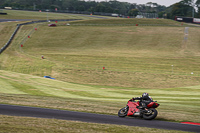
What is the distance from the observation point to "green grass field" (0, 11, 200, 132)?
23641 millimetres

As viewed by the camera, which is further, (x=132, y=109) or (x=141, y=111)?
(x=132, y=109)

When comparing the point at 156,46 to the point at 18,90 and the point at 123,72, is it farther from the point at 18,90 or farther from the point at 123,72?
the point at 18,90

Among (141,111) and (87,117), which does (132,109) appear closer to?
(141,111)

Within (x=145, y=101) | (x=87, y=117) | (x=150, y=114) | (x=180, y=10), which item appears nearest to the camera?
(x=150, y=114)

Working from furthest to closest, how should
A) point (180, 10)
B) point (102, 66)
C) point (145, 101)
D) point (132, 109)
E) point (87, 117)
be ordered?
point (180, 10)
point (102, 66)
point (87, 117)
point (132, 109)
point (145, 101)

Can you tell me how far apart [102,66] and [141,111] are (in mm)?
39408

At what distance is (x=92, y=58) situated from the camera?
63844 millimetres

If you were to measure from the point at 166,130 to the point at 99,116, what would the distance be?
4.99m

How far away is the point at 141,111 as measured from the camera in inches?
655

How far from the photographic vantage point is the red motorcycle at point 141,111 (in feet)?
53.1

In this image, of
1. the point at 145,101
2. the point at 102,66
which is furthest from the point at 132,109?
the point at 102,66

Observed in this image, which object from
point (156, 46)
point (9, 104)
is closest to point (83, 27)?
point (156, 46)

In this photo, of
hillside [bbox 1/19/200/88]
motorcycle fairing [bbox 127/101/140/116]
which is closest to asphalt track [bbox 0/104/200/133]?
motorcycle fairing [bbox 127/101/140/116]

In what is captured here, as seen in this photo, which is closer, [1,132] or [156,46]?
[1,132]
